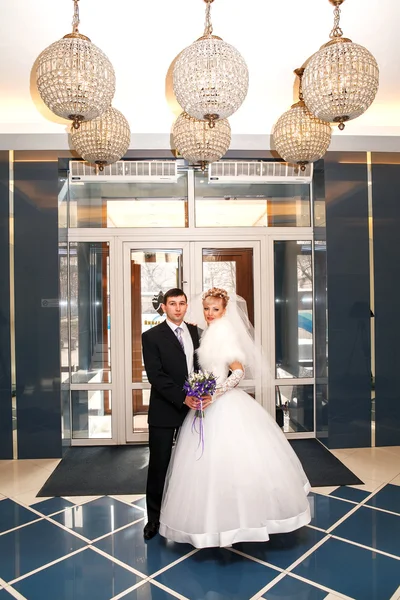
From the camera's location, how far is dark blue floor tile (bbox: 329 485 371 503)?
3.56 meters

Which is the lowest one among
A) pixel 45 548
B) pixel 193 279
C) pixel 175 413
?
pixel 45 548

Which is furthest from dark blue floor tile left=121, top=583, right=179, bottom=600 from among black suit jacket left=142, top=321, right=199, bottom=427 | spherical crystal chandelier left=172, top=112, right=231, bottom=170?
spherical crystal chandelier left=172, top=112, right=231, bottom=170

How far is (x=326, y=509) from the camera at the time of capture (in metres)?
3.38

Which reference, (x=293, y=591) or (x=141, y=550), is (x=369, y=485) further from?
(x=141, y=550)

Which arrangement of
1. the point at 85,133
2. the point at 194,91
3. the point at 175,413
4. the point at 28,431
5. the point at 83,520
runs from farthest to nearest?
1. the point at 28,431
2. the point at 83,520
3. the point at 175,413
4. the point at 85,133
5. the point at 194,91

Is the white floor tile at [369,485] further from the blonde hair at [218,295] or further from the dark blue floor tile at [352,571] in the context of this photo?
the blonde hair at [218,295]

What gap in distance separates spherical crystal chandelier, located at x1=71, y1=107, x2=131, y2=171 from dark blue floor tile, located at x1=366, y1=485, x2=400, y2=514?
3183mm

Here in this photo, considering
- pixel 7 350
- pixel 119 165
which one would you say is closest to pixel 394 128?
pixel 119 165

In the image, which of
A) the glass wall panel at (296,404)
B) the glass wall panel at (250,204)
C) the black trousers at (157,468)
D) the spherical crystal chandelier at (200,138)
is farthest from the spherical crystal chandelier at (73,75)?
the glass wall panel at (296,404)

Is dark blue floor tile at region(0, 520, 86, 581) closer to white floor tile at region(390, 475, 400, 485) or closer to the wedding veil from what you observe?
the wedding veil

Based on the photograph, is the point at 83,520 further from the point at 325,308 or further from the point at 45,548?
the point at 325,308

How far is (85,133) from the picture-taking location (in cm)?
264

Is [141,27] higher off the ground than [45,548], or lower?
higher

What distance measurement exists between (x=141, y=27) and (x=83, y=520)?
3.51 metres
